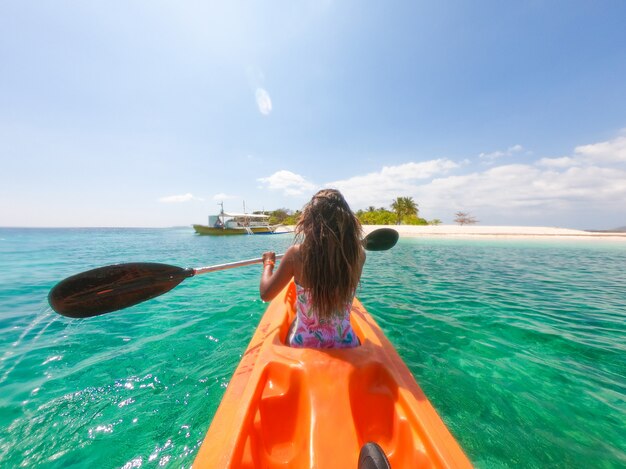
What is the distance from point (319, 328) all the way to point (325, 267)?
66cm

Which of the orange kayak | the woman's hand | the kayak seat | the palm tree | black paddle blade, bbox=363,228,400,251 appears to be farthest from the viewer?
the palm tree

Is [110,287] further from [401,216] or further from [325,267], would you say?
[401,216]

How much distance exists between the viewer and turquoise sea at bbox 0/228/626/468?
216cm

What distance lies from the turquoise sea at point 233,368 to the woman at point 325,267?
1543mm

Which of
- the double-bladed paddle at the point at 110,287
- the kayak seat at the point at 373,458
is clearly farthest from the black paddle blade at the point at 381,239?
the kayak seat at the point at 373,458

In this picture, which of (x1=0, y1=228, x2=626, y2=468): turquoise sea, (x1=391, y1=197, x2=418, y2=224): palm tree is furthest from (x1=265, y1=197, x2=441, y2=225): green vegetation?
(x1=0, y1=228, x2=626, y2=468): turquoise sea

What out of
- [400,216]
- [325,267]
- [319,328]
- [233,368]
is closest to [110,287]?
[233,368]

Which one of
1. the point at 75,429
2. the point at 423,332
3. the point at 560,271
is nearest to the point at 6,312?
the point at 75,429

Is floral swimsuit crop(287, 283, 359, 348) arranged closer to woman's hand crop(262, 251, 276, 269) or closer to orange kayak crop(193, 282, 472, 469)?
orange kayak crop(193, 282, 472, 469)

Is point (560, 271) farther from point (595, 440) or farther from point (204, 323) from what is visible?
point (204, 323)

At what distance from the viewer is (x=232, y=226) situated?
4247cm

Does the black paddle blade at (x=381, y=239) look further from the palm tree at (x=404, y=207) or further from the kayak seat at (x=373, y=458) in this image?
the palm tree at (x=404, y=207)

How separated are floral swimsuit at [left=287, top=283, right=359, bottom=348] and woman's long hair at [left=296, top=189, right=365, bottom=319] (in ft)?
0.33

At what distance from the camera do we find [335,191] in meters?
2.20
